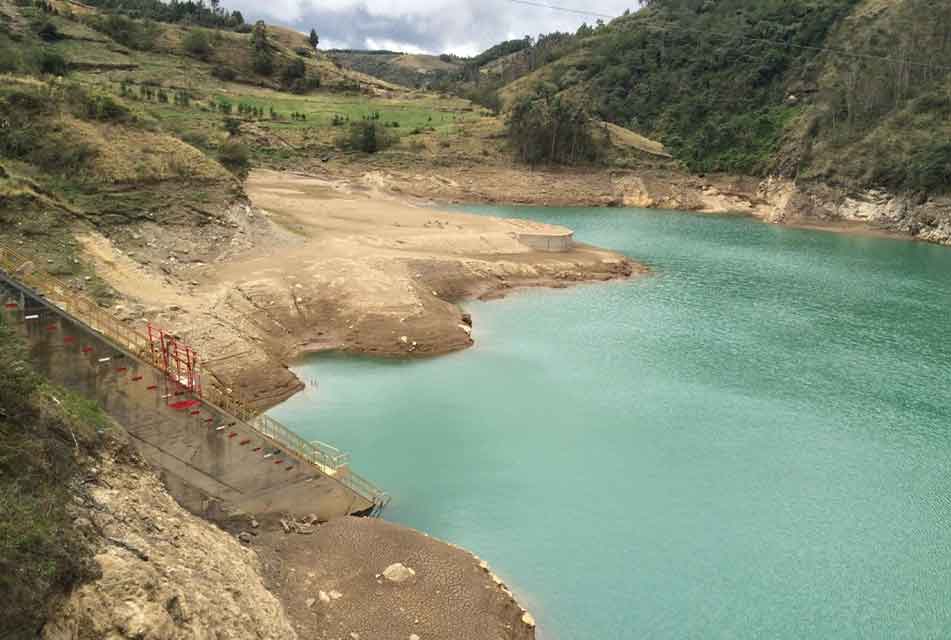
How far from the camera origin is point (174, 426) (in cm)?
1834

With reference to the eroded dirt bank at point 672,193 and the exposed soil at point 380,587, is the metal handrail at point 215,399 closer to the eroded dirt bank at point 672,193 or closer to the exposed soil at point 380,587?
the exposed soil at point 380,587

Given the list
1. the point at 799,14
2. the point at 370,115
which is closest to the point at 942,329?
the point at 370,115

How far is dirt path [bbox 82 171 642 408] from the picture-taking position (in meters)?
30.1

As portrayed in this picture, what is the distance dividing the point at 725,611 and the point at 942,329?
3331 cm

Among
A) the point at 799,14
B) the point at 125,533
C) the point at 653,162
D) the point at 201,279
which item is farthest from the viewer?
the point at 799,14

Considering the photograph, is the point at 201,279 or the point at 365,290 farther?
the point at 365,290

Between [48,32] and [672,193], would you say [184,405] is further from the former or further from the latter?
[48,32]

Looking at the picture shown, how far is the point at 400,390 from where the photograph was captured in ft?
102

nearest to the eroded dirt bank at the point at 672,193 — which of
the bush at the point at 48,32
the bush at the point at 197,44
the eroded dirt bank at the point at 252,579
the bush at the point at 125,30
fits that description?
the bush at the point at 197,44

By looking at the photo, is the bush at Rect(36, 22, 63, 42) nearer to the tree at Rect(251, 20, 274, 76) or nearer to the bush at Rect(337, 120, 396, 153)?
the tree at Rect(251, 20, 274, 76)

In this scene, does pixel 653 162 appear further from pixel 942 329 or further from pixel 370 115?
pixel 942 329

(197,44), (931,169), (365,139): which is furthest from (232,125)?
(931,169)

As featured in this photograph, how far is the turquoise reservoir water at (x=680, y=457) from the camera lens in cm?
1864

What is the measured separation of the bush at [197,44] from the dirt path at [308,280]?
7270 cm
